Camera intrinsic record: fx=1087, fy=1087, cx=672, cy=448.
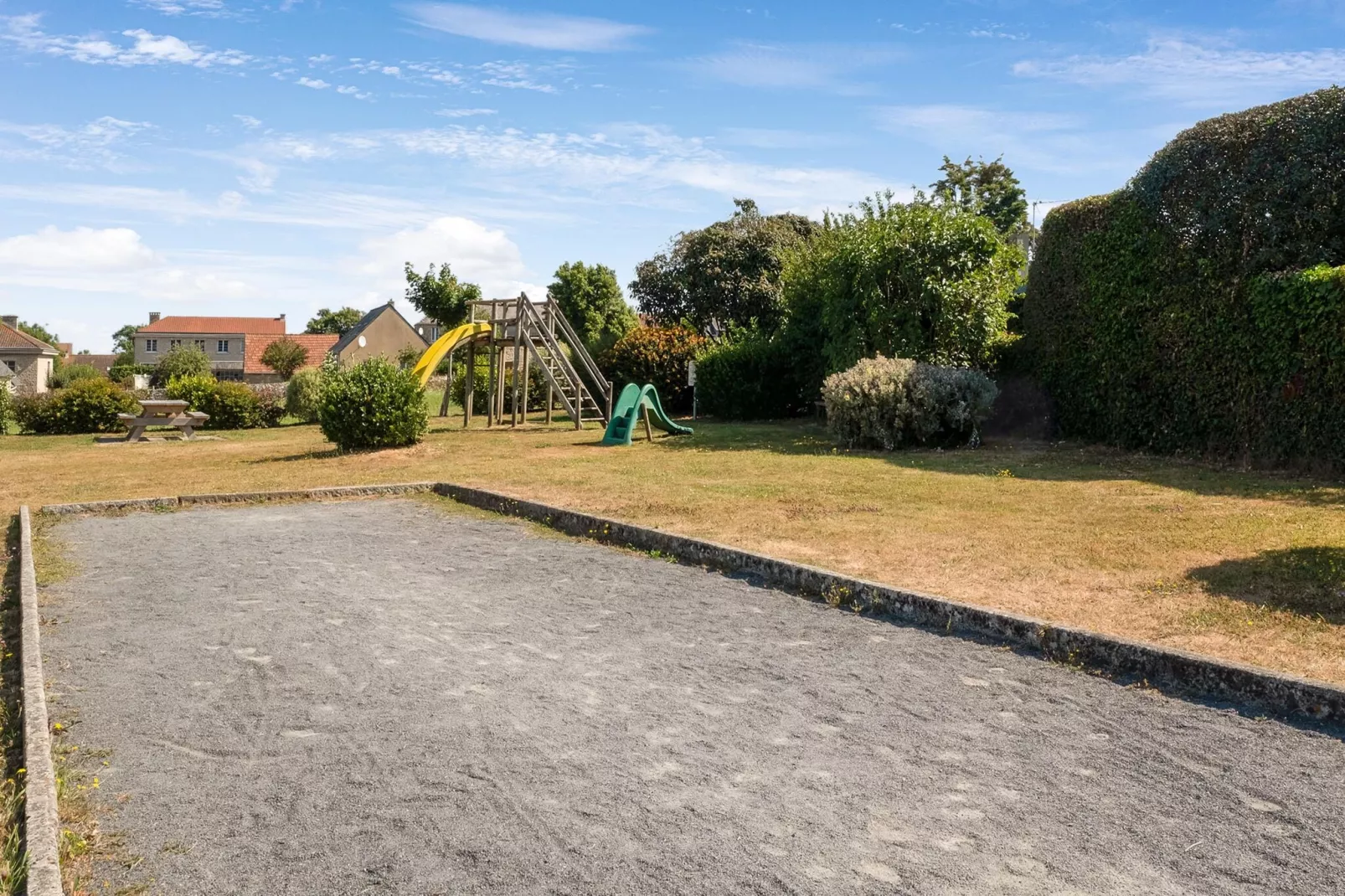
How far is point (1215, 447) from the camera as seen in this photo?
49.1ft

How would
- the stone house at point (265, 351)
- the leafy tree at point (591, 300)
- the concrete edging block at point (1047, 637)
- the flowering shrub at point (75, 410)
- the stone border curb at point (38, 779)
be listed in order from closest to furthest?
the stone border curb at point (38, 779)
the concrete edging block at point (1047, 637)
the flowering shrub at point (75, 410)
the leafy tree at point (591, 300)
the stone house at point (265, 351)

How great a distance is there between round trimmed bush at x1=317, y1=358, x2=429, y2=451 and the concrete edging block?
33.8ft

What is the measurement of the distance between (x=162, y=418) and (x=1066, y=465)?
19686 mm

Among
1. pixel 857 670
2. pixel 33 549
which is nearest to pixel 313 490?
pixel 33 549

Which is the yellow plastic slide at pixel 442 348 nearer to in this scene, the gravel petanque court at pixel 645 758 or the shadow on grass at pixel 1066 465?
the shadow on grass at pixel 1066 465

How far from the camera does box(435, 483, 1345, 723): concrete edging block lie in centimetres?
485

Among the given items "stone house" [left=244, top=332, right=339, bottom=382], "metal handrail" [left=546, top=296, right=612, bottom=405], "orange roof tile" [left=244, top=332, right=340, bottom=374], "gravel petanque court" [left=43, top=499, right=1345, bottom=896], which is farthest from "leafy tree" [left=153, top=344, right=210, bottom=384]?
"gravel petanque court" [left=43, top=499, right=1345, bottom=896]

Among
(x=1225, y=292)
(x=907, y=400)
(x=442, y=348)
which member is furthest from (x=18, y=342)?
(x=1225, y=292)

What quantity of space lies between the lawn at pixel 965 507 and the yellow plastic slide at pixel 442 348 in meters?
1.84

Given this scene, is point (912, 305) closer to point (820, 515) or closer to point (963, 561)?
point (820, 515)

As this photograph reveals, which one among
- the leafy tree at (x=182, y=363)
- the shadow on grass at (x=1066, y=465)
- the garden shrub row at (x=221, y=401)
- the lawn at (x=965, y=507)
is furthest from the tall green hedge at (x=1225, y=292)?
the leafy tree at (x=182, y=363)

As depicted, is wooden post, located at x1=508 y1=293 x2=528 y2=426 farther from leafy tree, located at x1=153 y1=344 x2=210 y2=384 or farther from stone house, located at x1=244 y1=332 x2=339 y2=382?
stone house, located at x1=244 y1=332 x2=339 y2=382

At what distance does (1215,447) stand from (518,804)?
1385cm

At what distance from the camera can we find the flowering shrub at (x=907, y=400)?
57.1 feet
